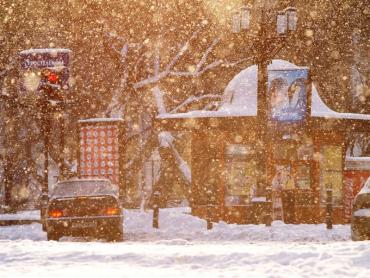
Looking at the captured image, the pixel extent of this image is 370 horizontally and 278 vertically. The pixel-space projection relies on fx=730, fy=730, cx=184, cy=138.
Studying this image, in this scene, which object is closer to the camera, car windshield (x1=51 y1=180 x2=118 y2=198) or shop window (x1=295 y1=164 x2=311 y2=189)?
car windshield (x1=51 y1=180 x2=118 y2=198)

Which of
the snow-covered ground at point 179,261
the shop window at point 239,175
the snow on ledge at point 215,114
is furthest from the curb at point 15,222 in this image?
the snow-covered ground at point 179,261

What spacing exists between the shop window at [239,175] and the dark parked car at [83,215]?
9267 mm

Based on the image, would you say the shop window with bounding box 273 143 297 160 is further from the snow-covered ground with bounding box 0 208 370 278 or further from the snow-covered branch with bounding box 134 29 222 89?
the snow-covered ground with bounding box 0 208 370 278

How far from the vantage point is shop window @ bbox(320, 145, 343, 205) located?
2442 cm

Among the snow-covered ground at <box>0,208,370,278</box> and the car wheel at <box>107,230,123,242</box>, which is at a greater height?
the snow-covered ground at <box>0,208,370,278</box>

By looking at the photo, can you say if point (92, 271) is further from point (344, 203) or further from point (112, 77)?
point (112, 77)

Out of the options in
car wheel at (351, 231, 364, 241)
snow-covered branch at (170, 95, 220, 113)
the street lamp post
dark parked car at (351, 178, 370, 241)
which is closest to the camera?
dark parked car at (351, 178, 370, 241)

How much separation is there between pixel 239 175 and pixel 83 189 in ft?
31.2

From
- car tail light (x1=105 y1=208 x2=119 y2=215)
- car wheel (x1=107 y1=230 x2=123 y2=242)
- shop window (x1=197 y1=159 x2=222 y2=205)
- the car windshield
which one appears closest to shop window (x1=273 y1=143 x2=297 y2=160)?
shop window (x1=197 y1=159 x2=222 y2=205)

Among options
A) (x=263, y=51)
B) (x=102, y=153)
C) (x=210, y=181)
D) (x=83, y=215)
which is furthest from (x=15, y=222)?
(x=263, y=51)

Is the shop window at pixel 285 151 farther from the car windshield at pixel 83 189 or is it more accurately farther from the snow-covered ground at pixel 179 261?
the snow-covered ground at pixel 179 261

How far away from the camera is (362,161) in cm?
2331

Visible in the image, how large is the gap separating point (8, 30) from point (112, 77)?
193 inches

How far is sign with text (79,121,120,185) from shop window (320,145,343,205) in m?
6.85
